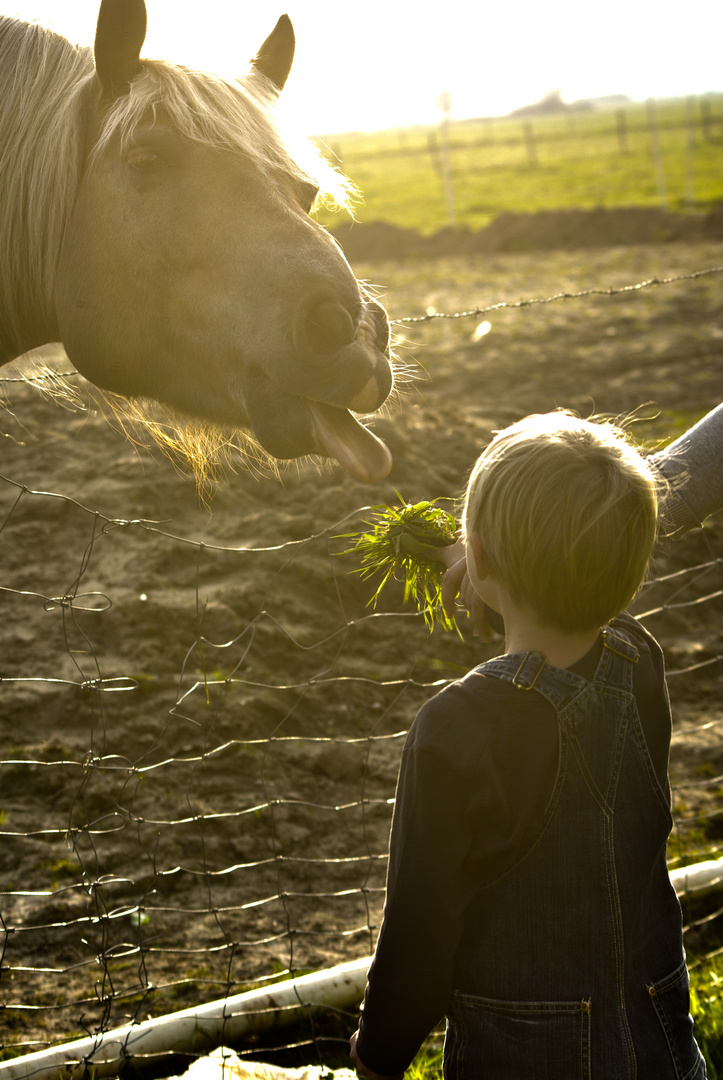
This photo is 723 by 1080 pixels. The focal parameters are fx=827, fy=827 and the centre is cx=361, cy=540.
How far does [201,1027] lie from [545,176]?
41940mm

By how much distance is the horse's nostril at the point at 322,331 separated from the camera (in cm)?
183

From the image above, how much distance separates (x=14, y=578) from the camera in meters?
4.12

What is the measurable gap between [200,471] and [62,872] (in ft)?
5.03

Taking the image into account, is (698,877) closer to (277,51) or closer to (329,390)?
(329,390)

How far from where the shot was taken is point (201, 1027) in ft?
7.45

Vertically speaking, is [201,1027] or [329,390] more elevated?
[329,390]

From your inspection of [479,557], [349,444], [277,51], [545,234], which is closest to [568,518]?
[479,557]

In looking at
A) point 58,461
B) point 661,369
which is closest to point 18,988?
point 58,461

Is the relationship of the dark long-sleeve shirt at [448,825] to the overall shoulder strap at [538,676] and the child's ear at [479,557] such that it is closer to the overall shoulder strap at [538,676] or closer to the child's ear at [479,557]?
the overall shoulder strap at [538,676]

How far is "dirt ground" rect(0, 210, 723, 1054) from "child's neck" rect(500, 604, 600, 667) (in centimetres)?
75

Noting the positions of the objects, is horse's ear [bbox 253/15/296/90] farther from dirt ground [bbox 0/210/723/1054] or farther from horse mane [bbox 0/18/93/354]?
→ dirt ground [bbox 0/210/723/1054]

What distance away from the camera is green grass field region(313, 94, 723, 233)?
26.4 metres

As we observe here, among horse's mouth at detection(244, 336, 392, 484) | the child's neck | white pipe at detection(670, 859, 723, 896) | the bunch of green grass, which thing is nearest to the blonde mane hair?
horse's mouth at detection(244, 336, 392, 484)

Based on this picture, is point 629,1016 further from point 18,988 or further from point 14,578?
point 14,578
